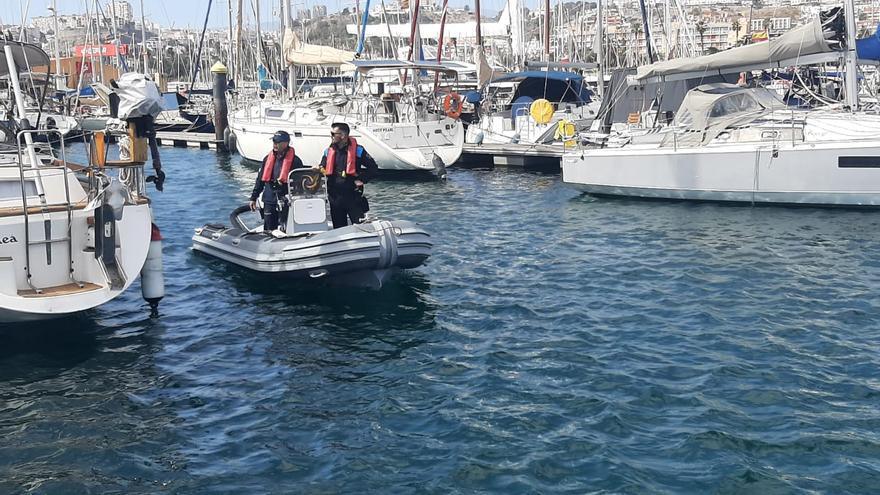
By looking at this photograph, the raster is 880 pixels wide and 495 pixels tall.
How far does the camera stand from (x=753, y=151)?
18203mm

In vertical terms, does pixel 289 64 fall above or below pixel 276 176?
above

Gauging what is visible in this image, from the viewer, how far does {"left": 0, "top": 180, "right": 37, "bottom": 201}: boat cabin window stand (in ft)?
36.0

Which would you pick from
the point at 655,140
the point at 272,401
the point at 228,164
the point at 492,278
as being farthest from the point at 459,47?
the point at 272,401

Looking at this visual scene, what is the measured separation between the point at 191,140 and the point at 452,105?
477 inches

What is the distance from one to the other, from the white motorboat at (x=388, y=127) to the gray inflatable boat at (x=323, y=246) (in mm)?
12164

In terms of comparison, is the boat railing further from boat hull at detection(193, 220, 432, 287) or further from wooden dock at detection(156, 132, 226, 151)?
wooden dock at detection(156, 132, 226, 151)

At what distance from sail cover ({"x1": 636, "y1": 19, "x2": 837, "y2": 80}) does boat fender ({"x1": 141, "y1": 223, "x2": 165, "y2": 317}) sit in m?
13.5

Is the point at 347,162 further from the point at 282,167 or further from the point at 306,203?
the point at 282,167

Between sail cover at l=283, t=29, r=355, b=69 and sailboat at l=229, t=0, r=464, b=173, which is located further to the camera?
sail cover at l=283, t=29, r=355, b=69

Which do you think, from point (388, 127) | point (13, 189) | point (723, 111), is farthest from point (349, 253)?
point (388, 127)

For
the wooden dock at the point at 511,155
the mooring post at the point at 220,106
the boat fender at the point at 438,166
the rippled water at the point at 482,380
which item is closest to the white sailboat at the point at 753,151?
the rippled water at the point at 482,380

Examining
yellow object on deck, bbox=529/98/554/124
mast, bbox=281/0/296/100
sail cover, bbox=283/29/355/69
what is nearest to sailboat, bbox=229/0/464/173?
yellow object on deck, bbox=529/98/554/124

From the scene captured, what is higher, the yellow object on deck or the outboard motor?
the yellow object on deck

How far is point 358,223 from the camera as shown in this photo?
503 inches
